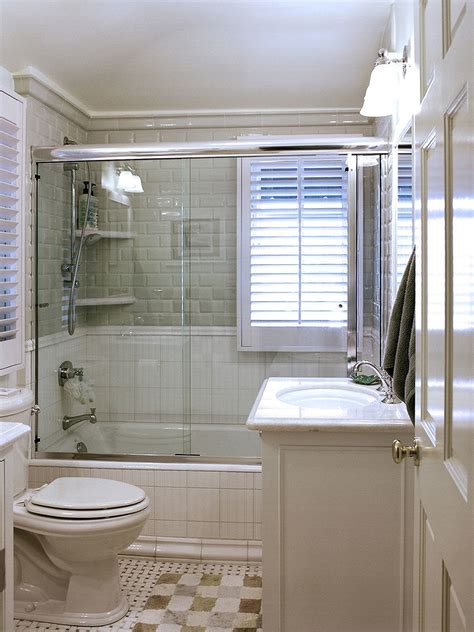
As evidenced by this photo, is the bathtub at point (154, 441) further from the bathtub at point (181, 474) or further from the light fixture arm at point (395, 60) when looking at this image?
the light fixture arm at point (395, 60)

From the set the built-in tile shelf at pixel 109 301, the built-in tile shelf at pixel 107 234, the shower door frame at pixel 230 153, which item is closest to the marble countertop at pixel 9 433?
the shower door frame at pixel 230 153

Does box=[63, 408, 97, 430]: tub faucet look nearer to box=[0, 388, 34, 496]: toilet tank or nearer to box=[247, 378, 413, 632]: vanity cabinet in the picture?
box=[0, 388, 34, 496]: toilet tank

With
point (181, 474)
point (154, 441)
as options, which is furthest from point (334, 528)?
point (154, 441)

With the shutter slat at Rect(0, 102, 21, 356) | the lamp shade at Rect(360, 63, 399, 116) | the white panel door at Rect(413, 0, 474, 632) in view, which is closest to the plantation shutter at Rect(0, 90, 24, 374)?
the shutter slat at Rect(0, 102, 21, 356)

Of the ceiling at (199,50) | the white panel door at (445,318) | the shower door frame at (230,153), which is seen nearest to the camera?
the white panel door at (445,318)

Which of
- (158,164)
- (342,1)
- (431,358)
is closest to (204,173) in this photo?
(158,164)

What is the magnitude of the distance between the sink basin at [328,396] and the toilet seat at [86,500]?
0.69m

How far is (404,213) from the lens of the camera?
8.19ft

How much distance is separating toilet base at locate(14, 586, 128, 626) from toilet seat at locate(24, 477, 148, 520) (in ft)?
1.30

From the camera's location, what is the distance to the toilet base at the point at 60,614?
2.45 metres

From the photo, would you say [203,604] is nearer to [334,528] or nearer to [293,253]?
[334,528]

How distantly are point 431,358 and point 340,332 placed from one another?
1.95 m

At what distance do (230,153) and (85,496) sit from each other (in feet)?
5.57

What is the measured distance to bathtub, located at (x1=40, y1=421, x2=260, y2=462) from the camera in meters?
3.16
